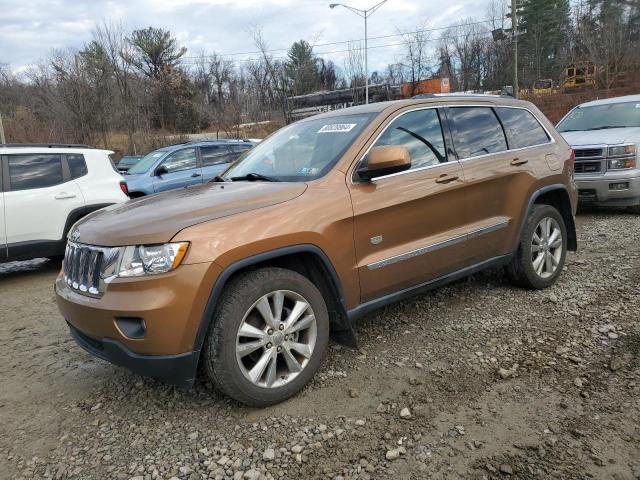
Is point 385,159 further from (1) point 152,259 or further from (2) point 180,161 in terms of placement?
(2) point 180,161

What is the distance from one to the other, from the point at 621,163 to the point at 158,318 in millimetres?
7598

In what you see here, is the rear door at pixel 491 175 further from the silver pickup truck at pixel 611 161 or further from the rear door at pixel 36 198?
the rear door at pixel 36 198

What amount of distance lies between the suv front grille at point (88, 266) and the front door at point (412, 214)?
1.50 metres

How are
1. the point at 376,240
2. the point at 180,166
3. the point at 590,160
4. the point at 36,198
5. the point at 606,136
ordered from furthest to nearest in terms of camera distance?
the point at 180,166 < the point at 606,136 < the point at 590,160 < the point at 36,198 < the point at 376,240

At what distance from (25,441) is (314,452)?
1.64 metres

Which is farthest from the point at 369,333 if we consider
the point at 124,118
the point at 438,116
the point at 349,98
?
the point at 349,98

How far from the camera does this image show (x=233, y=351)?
2.70m

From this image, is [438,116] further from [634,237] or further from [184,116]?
[184,116]

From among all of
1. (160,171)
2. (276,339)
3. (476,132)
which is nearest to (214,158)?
(160,171)

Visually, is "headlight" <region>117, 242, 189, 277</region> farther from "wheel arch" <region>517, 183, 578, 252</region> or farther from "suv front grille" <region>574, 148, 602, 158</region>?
"suv front grille" <region>574, 148, 602, 158</region>

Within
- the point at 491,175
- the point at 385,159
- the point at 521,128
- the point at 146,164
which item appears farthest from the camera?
the point at 146,164

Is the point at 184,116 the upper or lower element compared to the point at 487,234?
upper

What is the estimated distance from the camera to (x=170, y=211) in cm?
287

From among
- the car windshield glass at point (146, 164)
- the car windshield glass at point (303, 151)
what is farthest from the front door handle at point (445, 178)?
the car windshield glass at point (146, 164)
